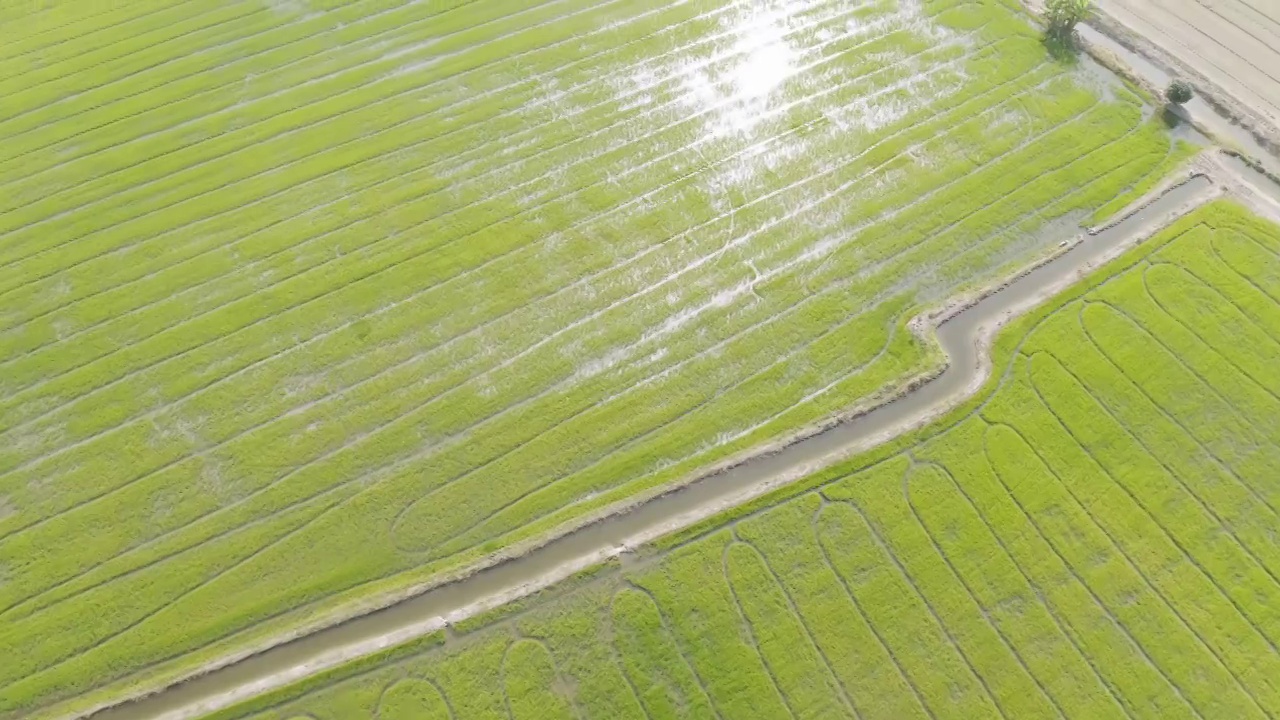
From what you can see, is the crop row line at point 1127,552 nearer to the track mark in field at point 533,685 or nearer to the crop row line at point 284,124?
the track mark in field at point 533,685

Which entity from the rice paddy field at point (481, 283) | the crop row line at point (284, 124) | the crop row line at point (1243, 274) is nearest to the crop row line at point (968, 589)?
the rice paddy field at point (481, 283)


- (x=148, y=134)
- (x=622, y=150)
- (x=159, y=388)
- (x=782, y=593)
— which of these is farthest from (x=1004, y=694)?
(x=148, y=134)

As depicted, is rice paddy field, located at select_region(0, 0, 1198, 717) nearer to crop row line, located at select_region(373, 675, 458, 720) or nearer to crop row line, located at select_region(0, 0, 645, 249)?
crop row line, located at select_region(0, 0, 645, 249)

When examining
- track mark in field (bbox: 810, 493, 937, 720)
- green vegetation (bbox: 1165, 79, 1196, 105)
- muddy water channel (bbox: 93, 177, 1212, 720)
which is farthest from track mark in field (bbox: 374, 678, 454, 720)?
green vegetation (bbox: 1165, 79, 1196, 105)

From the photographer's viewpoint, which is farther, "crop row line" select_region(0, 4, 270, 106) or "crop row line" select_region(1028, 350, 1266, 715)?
"crop row line" select_region(0, 4, 270, 106)

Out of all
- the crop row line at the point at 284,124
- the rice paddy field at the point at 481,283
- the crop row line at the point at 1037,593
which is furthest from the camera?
the crop row line at the point at 284,124

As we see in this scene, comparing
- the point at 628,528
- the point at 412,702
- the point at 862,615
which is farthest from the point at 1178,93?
the point at 412,702

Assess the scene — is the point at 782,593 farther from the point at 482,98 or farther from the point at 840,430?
the point at 482,98
